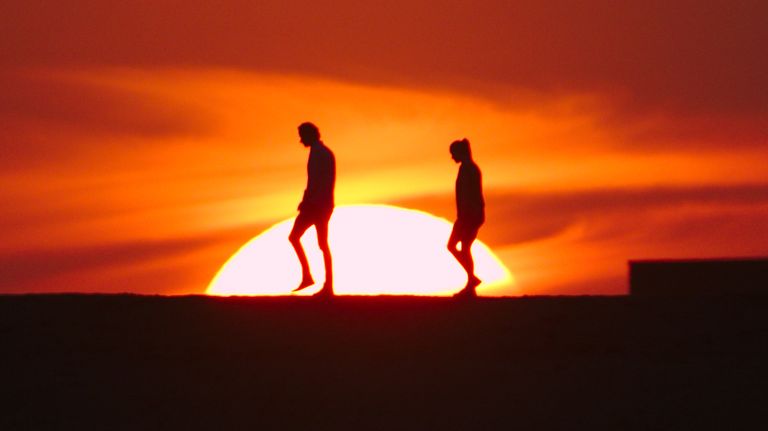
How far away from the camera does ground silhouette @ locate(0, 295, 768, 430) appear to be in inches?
645

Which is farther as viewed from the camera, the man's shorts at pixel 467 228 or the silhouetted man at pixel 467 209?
the man's shorts at pixel 467 228

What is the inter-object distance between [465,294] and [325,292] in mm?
1487

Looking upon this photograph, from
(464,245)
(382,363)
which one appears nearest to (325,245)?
(464,245)

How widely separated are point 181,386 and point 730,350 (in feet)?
17.1

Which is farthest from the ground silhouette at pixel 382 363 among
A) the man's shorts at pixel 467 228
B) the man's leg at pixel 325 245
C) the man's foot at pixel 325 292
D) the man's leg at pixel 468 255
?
the man's shorts at pixel 467 228

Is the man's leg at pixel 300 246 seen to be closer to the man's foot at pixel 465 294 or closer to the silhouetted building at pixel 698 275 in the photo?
the man's foot at pixel 465 294

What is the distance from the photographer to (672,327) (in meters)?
17.4

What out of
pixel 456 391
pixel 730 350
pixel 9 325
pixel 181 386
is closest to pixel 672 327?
pixel 730 350

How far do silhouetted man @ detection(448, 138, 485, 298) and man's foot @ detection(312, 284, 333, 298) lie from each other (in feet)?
4.56

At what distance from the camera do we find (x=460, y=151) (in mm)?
19016

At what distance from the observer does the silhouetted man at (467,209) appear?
62.5 feet

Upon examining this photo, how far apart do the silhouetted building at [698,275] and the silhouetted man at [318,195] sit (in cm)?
1018

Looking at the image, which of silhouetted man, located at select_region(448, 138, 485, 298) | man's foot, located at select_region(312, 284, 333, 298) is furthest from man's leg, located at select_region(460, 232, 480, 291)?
man's foot, located at select_region(312, 284, 333, 298)

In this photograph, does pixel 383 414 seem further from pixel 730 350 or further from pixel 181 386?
pixel 730 350
